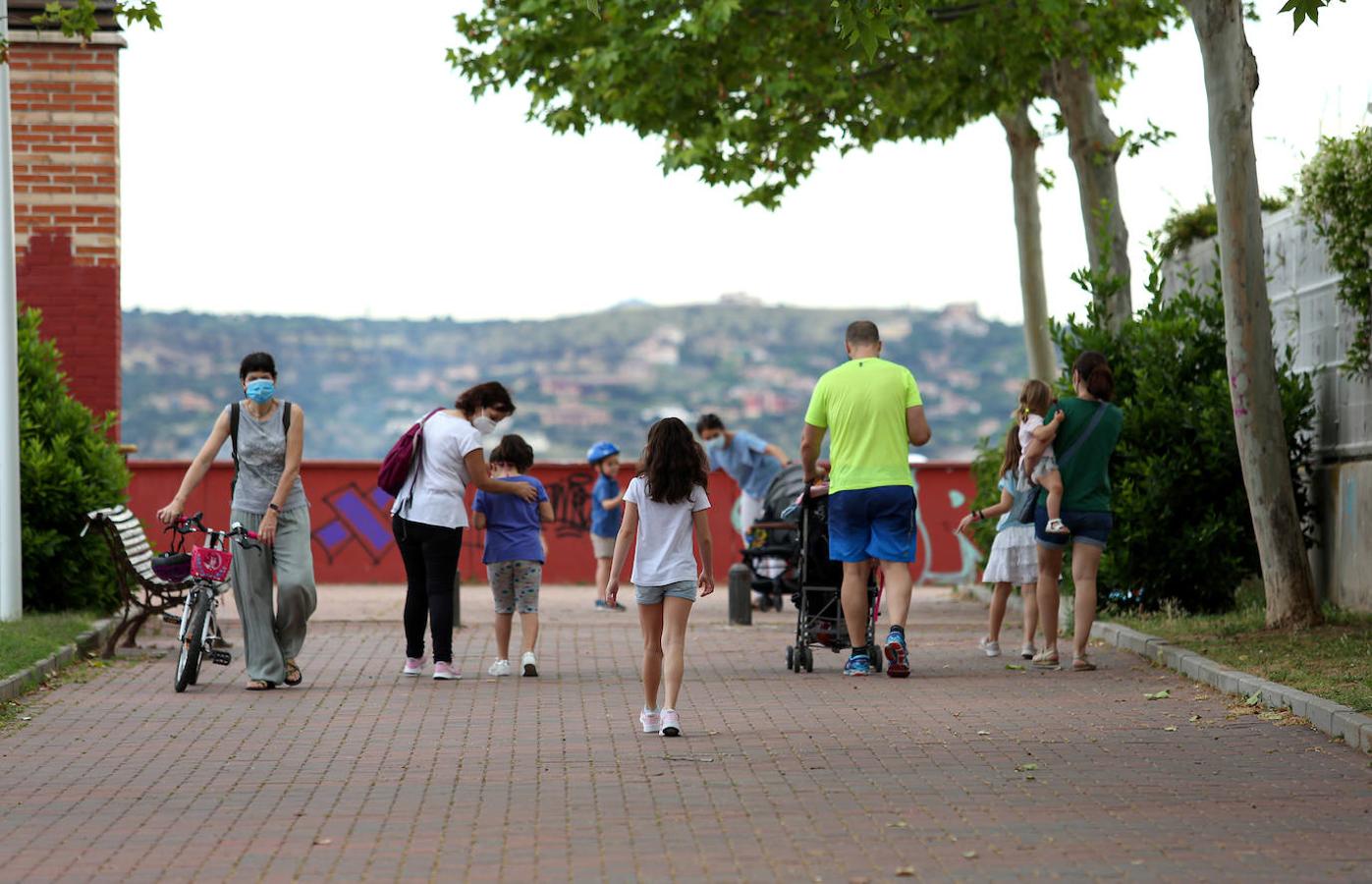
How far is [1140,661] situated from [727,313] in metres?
105

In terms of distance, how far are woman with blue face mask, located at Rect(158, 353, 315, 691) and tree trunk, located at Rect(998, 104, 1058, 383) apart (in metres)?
13.4

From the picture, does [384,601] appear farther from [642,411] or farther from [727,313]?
[727,313]

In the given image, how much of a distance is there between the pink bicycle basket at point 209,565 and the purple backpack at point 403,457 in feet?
3.51

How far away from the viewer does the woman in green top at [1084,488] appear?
40.2ft

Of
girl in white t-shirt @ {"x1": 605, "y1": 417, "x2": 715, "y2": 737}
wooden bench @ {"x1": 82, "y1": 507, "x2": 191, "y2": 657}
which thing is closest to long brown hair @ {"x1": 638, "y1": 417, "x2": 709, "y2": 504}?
girl in white t-shirt @ {"x1": 605, "y1": 417, "x2": 715, "y2": 737}

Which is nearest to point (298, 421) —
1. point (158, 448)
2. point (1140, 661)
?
point (1140, 661)

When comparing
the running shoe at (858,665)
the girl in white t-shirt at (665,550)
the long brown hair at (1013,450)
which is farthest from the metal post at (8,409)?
the long brown hair at (1013,450)

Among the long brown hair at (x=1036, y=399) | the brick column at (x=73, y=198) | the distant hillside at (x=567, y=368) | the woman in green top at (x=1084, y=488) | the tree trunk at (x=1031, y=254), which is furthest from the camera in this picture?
the distant hillside at (x=567, y=368)

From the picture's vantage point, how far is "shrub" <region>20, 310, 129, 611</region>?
15898mm

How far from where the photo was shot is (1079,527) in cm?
1227

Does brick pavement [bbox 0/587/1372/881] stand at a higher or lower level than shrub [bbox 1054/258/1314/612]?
lower

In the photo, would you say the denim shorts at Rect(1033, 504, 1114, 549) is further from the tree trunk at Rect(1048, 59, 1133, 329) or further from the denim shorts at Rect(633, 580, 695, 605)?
the tree trunk at Rect(1048, 59, 1133, 329)

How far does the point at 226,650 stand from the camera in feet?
41.0

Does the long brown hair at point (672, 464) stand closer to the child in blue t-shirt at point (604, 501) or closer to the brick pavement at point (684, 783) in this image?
the brick pavement at point (684, 783)
